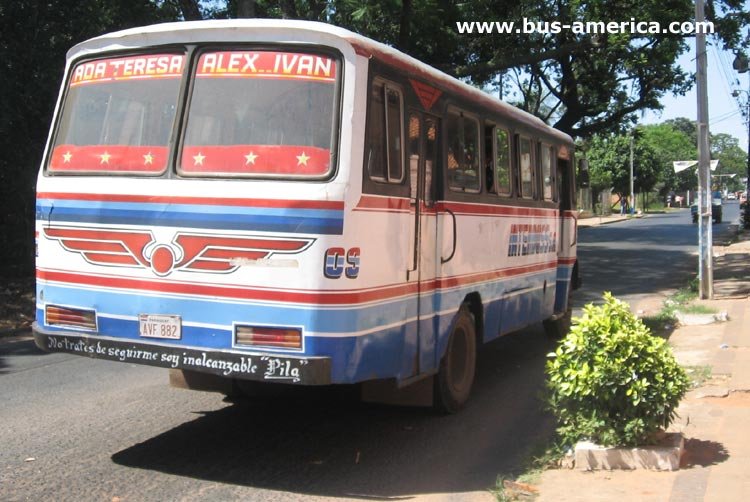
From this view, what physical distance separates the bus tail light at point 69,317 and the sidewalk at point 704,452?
3.24m

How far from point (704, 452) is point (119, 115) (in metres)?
4.79

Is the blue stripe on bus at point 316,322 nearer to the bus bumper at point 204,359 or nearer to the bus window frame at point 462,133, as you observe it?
the bus bumper at point 204,359

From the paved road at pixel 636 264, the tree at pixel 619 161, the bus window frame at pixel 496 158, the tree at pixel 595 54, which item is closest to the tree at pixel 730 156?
the tree at pixel 619 161

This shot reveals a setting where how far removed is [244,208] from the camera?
5035 millimetres

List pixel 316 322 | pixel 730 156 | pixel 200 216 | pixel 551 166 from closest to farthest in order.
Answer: pixel 316 322 → pixel 200 216 → pixel 551 166 → pixel 730 156

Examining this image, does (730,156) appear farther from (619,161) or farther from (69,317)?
(69,317)

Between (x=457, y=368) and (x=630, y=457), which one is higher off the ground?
(x=457, y=368)

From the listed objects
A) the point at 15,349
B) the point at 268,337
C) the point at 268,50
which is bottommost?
the point at 15,349

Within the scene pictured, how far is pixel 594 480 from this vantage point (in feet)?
17.1

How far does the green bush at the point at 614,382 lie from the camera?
5289mm

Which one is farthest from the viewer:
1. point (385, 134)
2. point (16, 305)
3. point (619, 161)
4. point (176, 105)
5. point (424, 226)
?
point (619, 161)

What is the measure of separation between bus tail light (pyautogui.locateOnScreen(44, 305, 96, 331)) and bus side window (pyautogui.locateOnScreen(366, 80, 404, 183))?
219 cm

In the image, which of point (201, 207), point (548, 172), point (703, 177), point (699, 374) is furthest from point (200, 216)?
point (703, 177)

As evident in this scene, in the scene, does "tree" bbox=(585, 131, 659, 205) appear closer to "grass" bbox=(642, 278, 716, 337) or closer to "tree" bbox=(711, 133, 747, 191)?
"grass" bbox=(642, 278, 716, 337)
